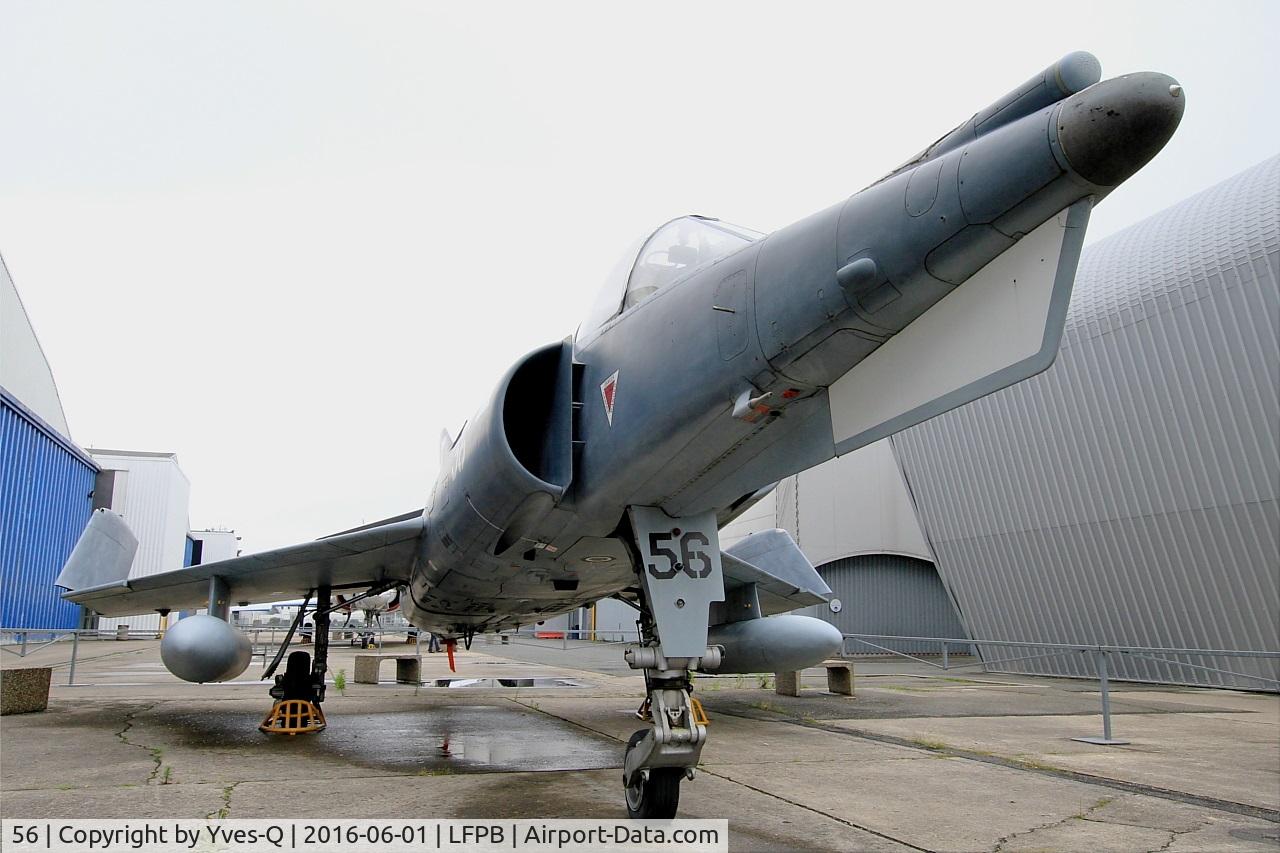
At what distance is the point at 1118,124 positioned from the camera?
240 cm

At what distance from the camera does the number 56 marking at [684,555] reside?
452 cm

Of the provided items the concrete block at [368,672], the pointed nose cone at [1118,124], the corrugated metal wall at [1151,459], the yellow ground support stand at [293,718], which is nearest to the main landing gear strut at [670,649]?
the pointed nose cone at [1118,124]

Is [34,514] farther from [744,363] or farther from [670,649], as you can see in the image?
[744,363]

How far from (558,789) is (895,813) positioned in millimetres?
2141

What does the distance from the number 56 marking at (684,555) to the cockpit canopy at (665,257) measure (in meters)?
1.27

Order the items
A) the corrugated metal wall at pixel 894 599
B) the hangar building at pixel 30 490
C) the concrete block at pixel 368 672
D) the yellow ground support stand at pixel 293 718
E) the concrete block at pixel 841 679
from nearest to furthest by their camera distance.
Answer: the yellow ground support stand at pixel 293 718 < the concrete block at pixel 841 679 < the concrete block at pixel 368 672 < the hangar building at pixel 30 490 < the corrugated metal wall at pixel 894 599

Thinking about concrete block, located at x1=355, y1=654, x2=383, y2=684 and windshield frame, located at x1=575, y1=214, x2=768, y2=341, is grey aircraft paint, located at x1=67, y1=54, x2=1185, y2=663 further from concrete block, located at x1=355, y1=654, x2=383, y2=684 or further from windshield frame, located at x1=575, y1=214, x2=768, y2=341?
concrete block, located at x1=355, y1=654, x2=383, y2=684

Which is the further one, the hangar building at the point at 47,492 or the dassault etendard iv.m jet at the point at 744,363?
the hangar building at the point at 47,492

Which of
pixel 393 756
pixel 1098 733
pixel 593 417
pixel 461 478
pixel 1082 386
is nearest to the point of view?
pixel 593 417

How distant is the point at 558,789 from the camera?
559 centimetres

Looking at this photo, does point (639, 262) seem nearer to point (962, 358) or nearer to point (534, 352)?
point (534, 352)

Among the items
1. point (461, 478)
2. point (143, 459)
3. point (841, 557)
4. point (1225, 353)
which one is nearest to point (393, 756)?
point (461, 478)

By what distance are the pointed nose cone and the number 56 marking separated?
2712 mm

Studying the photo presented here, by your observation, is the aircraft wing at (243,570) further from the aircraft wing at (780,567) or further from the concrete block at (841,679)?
the concrete block at (841,679)
